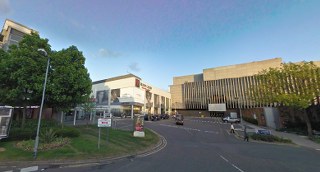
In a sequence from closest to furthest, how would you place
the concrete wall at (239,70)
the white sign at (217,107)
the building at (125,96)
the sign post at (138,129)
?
the sign post at (138,129)
the building at (125,96)
the concrete wall at (239,70)
the white sign at (217,107)

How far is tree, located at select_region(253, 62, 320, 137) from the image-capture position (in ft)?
91.2

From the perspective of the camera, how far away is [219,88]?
95.7 meters

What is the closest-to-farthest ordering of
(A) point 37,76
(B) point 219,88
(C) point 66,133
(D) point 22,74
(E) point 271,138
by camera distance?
1. (D) point 22,74
2. (A) point 37,76
3. (C) point 66,133
4. (E) point 271,138
5. (B) point 219,88

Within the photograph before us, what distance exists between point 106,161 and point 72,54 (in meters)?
13.6

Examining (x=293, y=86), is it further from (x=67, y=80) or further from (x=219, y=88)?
(x=219, y=88)

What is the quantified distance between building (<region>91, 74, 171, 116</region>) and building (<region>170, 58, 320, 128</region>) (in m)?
23.6

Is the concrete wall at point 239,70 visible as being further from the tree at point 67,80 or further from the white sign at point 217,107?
the tree at point 67,80

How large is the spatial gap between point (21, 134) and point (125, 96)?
5406cm

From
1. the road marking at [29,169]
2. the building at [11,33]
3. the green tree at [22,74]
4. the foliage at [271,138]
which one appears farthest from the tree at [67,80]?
the foliage at [271,138]

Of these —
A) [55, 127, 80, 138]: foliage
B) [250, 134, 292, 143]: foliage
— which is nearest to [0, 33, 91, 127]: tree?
[55, 127, 80, 138]: foliage

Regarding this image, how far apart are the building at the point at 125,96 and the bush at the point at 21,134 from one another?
46235mm

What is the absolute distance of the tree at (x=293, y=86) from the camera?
27.8 m

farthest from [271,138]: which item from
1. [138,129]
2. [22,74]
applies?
[22,74]

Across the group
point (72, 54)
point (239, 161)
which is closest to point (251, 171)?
point (239, 161)
